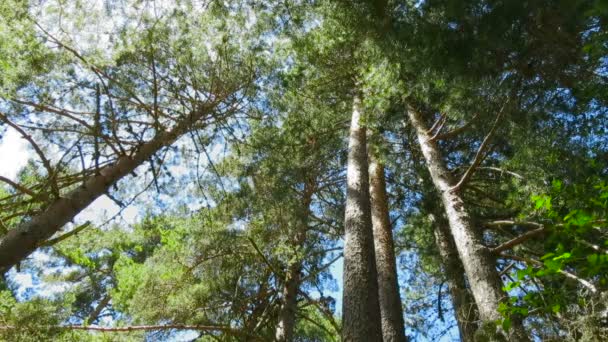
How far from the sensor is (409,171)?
8266 mm

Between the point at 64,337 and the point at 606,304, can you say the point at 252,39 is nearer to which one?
the point at 64,337

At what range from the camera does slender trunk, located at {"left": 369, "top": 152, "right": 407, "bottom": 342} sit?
5.36 meters

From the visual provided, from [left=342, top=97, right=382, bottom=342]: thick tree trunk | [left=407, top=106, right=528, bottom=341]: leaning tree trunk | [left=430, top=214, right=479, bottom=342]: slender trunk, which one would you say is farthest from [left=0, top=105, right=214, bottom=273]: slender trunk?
[left=430, top=214, right=479, bottom=342]: slender trunk

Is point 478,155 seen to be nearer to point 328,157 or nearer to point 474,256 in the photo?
point 474,256

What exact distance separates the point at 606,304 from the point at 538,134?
255cm

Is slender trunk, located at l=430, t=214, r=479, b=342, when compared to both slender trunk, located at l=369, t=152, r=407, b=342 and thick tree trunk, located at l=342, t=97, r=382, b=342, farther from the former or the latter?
thick tree trunk, located at l=342, t=97, r=382, b=342

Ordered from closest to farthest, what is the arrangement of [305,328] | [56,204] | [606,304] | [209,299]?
[606,304]
[56,204]
[209,299]
[305,328]

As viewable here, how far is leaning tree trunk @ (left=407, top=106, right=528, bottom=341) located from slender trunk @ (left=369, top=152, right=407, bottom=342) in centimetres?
124

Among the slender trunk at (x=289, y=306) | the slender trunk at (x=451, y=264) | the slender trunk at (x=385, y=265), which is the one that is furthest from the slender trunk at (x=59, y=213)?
the slender trunk at (x=451, y=264)

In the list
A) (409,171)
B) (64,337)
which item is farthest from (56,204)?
(409,171)

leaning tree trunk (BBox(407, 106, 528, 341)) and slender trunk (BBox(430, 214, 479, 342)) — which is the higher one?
slender trunk (BBox(430, 214, 479, 342))

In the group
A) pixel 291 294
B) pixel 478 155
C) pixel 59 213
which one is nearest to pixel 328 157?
pixel 291 294

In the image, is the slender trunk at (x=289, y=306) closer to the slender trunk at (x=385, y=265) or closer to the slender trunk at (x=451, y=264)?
the slender trunk at (x=385, y=265)

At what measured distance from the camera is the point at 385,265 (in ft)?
19.9
